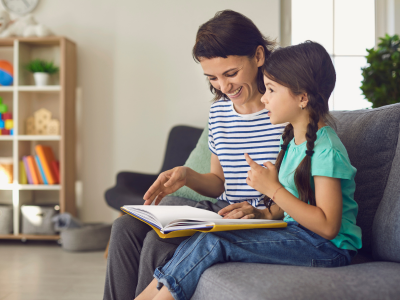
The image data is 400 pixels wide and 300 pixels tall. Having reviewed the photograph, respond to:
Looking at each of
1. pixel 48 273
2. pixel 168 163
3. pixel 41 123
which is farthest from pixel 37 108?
pixel 48 273

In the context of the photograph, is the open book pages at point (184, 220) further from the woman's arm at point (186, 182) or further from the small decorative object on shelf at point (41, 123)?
the small decorative object on shelf at point (41, 123)

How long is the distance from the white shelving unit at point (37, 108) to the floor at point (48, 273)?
17cm

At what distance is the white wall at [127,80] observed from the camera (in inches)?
118

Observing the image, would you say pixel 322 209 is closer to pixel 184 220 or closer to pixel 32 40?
pixel 184 220

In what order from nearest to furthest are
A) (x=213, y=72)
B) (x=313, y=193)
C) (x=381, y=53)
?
1. (x=313, y=193)
2. (x=213, y=72)
3. (x=381, y=53)

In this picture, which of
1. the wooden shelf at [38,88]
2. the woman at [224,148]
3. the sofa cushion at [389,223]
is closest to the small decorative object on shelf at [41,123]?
the wooden shelf at [38,88]

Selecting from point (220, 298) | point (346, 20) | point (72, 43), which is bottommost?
point (220, 298)

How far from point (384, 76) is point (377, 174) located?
49.5 inches

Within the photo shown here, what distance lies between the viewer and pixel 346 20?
3.02 meters

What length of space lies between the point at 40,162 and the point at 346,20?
8.46 feet

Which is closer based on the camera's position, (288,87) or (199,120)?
(288,87)

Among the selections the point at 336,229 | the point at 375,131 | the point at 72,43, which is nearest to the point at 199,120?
the point at 72,43

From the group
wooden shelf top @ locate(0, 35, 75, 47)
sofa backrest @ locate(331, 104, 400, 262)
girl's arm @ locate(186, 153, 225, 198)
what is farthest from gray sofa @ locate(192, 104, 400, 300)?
wooden shelf top @ locate(0, 35, 75, 47)

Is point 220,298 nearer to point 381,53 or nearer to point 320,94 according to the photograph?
point 320,94
